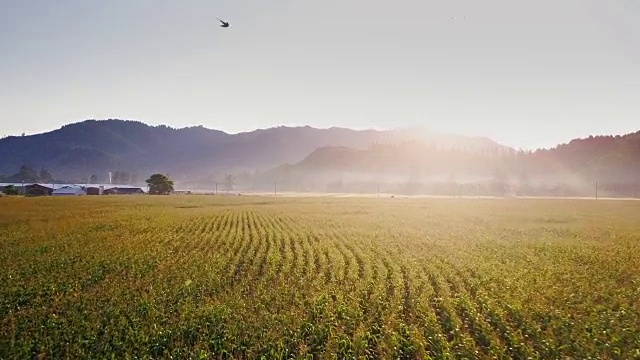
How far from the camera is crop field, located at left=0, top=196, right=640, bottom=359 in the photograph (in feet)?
43.4

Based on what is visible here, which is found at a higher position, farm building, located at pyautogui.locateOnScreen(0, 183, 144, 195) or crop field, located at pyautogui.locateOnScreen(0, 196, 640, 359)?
farm building, located at pyautogui.locateOnScreen(0, 183, 144, 195)

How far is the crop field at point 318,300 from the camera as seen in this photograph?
13.2 meters

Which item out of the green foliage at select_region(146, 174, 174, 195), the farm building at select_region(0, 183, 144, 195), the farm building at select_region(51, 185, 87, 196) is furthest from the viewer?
the green foliage at select_region(146, 174, 174, 195)

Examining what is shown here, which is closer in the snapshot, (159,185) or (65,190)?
(65,190)

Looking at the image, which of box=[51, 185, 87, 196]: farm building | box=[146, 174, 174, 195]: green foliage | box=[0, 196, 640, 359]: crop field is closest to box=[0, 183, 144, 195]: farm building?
box=[51, 185, 87, 196]: farm building

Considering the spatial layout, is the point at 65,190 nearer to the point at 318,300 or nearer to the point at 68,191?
the point at 68,191

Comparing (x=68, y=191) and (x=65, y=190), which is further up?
(x=65, y=190)

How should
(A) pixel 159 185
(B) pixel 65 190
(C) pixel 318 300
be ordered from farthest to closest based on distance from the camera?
(A) pixel 159 185 → (B) pixel 65 190 → (C) pixel 318 300

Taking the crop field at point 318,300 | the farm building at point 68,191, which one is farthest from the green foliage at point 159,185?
the crop field at point 318,300

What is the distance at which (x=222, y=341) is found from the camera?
44.9 feet

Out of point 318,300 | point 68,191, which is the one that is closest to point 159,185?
point 68,191

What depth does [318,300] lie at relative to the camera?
17906mm

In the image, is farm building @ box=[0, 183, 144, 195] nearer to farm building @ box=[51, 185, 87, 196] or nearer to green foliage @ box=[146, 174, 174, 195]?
Answer: farm building @ box=[51, 185, 87, 196]

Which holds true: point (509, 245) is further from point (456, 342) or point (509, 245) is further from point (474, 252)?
point (456, 342)
